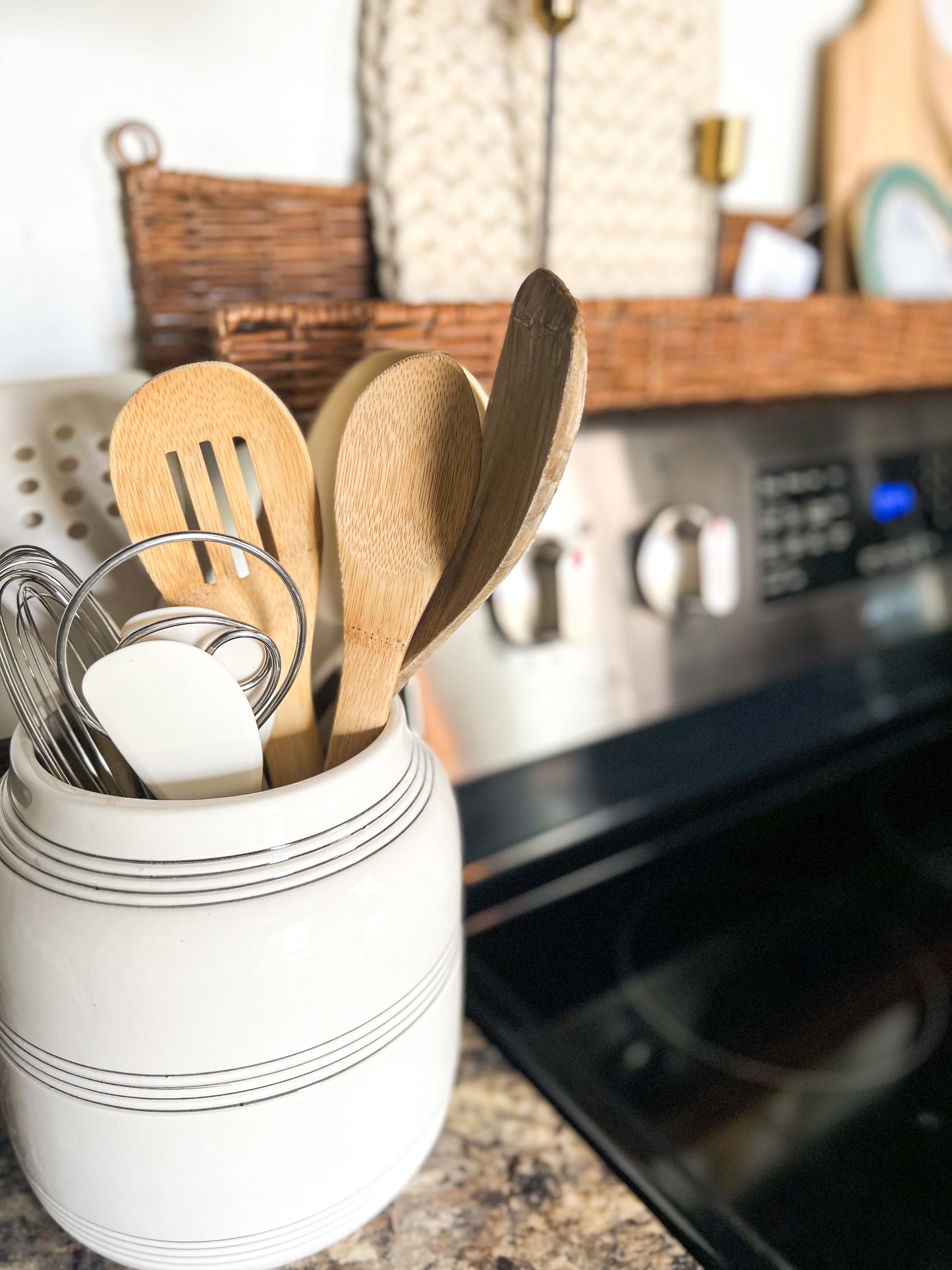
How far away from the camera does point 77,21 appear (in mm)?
482

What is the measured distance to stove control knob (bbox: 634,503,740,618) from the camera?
639 mm

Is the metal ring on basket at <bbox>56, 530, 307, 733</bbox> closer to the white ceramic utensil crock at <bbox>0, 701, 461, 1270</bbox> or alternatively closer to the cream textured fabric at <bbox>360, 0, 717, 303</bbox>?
the white ceramic utensil crock at <bbox>0, 701, 461, 1270</bbox>

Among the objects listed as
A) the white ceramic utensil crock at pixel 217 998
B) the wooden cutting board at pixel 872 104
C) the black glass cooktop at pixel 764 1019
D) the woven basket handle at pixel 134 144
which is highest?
the wooden cutting board at pixel 872 104

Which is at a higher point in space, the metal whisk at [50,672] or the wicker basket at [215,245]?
the wicker basket at [215,245]

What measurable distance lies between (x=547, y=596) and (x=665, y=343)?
0.60 ft

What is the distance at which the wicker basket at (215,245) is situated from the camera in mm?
503

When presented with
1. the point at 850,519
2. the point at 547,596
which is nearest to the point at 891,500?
the point at 850,519

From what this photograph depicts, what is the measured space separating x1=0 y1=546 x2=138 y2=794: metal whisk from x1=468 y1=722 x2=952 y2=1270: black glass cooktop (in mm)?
267

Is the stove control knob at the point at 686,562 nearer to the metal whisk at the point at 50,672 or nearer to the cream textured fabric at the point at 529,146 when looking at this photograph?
the cream textured fabric at the point at 529,146

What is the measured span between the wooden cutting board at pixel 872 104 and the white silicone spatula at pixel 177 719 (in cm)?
66

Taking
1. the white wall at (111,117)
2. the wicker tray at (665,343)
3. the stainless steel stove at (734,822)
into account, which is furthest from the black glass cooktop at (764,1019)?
the white wall at (111,117)

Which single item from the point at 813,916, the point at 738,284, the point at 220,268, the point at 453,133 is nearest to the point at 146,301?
the point at 220,268

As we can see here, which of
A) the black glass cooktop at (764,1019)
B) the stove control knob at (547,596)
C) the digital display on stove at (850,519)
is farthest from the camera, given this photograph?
the digital display on stove at (850,519)

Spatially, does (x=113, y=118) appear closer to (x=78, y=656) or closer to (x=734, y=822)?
(x=78, y=656)
